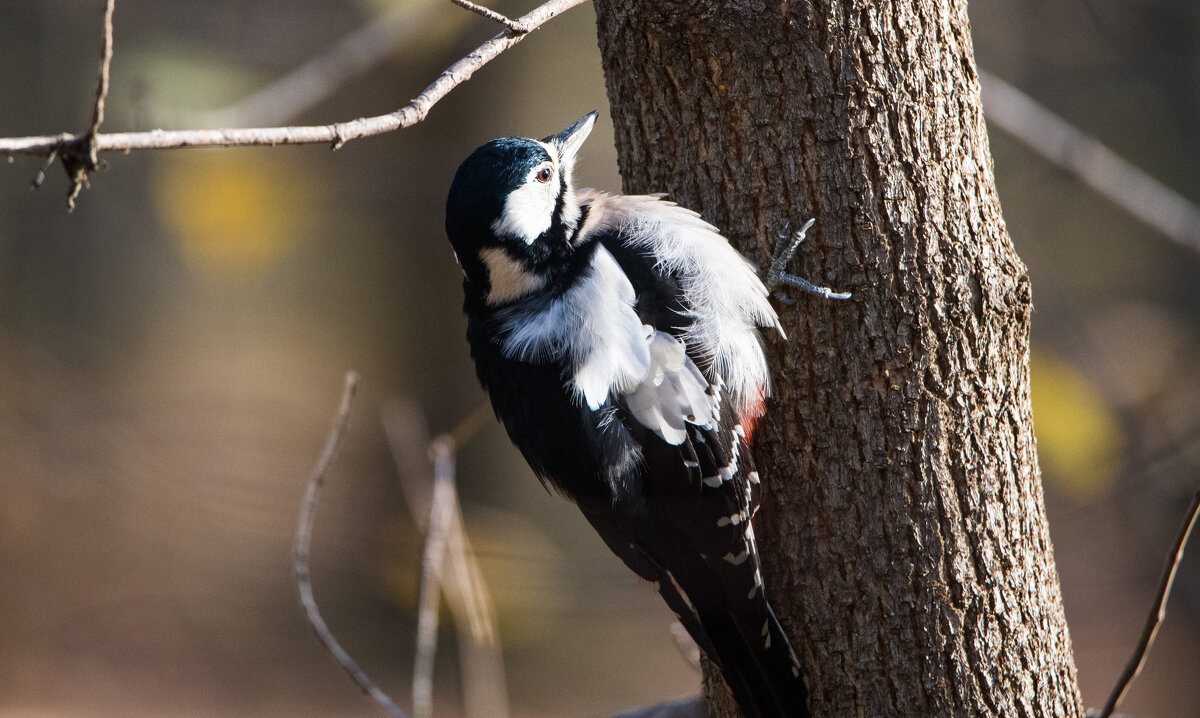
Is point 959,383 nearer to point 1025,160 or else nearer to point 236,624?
point 1025,160

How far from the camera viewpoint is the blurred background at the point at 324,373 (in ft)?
19.3

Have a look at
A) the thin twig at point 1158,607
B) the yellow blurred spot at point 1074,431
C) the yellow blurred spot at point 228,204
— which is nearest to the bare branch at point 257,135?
the thin twig at point 1158,607

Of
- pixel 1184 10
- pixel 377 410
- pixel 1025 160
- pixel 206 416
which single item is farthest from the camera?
pixel 206 416

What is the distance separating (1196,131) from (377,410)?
5.95 m

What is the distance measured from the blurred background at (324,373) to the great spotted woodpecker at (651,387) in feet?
10.6

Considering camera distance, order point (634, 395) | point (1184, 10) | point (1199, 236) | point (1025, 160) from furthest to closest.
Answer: point (1025, 160), point (1184, 10), point (1199, 236), point (634, 395)

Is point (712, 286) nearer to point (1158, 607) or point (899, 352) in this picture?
point (899, 352)

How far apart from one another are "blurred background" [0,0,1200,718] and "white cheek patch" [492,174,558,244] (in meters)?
3.21

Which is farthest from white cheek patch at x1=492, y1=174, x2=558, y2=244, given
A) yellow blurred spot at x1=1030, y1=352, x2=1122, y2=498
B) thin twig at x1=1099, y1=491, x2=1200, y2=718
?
yellow blurred spot at x1=1030, y1=352, x2=1122, y2=498

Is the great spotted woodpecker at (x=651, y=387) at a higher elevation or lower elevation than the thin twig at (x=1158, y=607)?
higher

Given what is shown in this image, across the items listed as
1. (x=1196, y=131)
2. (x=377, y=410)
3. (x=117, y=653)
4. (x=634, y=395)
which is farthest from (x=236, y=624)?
(x=1196, y=131)

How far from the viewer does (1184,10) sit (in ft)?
18.4

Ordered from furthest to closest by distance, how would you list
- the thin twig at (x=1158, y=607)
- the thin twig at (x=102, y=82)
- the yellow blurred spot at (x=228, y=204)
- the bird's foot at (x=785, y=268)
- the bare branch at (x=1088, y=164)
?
1. the yellow blurred spot at (x=228, y=204)
2. the bare branch at (x=1088, y=164)
3. the bird's foot at (x=785, y=268)
4. the thin twig at (x=1158, y=607)
5. the thin twig at (x=102, y=82)

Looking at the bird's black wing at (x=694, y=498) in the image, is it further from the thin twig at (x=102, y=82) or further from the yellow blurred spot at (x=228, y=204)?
the yellow blurred spot at (x=228, y=204)
